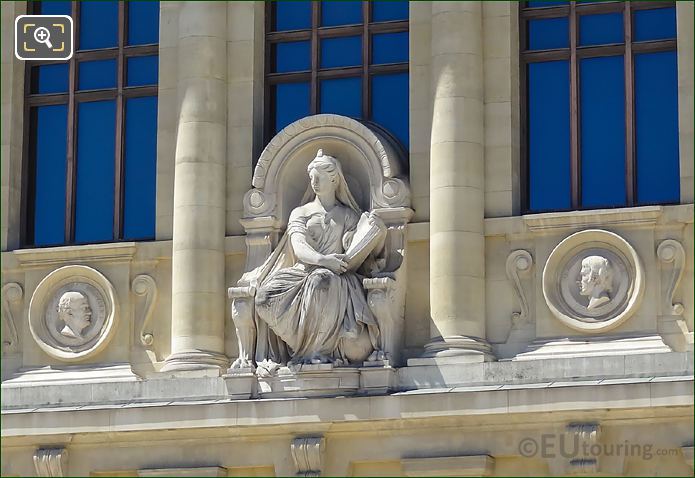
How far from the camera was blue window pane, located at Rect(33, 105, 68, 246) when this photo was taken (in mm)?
31781

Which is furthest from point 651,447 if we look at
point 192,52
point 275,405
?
point 192,52

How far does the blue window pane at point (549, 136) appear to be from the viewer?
29672 mm

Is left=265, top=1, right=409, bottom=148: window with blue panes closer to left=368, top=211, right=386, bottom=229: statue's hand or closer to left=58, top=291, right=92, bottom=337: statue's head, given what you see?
left=368, top=211, right=386, bottom=229: statue's hand

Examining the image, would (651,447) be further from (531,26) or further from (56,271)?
(56,271)

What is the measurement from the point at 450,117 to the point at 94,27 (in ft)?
17.8

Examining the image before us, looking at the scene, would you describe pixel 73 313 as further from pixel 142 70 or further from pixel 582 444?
pixel 582 444

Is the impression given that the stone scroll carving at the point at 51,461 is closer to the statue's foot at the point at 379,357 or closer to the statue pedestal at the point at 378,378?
the statue pedestal at the point at 378,378

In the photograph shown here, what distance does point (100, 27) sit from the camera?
32062mm

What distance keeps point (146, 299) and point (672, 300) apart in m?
6.78

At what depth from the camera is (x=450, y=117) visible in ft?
97.1

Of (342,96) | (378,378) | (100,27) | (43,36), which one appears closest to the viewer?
(378,378)

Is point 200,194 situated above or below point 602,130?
below

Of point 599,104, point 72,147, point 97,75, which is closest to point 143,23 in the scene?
point 97,75

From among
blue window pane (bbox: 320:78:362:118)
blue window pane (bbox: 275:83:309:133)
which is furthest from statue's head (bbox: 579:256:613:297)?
blue window pane (bbox: 275:83:309:133)
